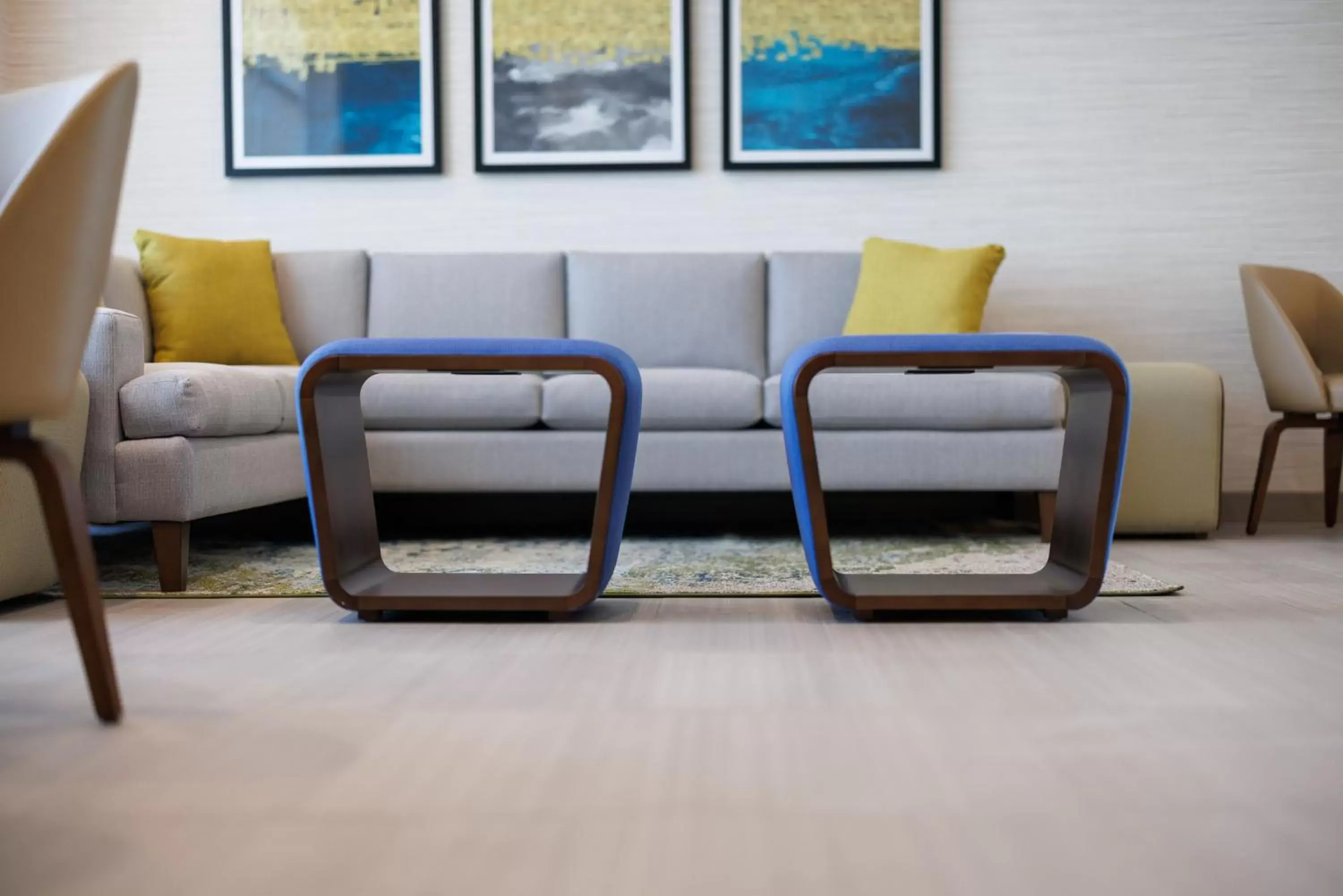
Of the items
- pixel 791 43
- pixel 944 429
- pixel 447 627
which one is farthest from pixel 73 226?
pixel 791 43

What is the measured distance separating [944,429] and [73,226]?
7.03ft

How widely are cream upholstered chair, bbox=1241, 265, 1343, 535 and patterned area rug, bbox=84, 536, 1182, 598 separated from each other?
0.98 meters

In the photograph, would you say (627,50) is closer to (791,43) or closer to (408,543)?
(791,43)

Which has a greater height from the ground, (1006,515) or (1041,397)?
(1041,397)

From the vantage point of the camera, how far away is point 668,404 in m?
2.70

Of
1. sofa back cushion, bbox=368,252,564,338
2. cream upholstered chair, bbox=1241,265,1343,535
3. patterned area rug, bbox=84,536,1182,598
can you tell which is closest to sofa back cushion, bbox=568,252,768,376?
sofa back cushion, bbox=368,252,564,338

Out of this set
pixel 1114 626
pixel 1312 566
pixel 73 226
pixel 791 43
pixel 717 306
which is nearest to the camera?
pixel 73 226

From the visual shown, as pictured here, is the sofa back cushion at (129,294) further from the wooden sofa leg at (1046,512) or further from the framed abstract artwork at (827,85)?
the wooden sofa leg at (1046,512)

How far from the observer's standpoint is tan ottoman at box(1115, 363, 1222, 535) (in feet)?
9.31

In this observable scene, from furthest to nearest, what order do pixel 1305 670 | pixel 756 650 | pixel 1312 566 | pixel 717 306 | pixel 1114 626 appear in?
pixel 717 306, pixel 1312 566, pixel 1114 626, pixel 756 650, pixel 1305 670

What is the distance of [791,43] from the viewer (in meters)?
3.50

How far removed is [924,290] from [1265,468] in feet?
3.95

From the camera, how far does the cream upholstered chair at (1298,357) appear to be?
9.72 feet

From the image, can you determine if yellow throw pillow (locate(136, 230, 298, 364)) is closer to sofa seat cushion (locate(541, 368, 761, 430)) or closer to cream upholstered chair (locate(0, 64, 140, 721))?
sofa seat cushion (locate(541, 368, 761, 430))
